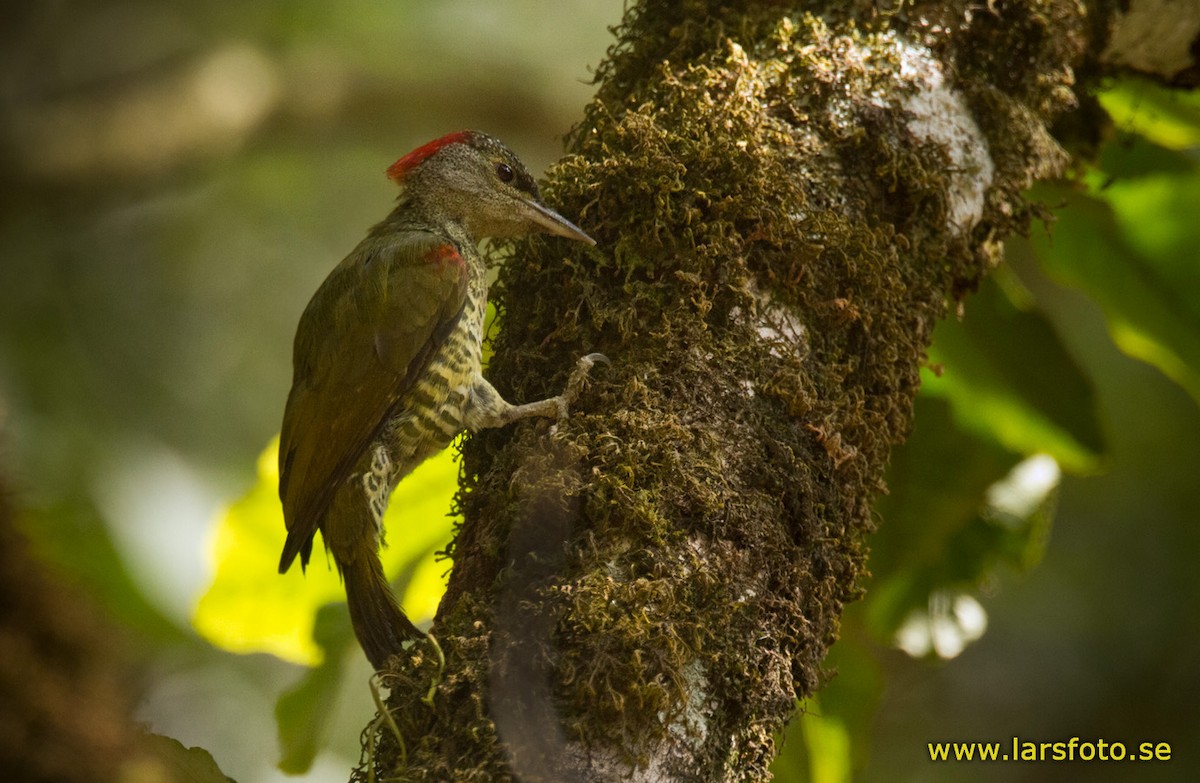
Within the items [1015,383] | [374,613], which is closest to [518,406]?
[374,613]

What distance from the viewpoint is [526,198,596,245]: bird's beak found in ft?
7.89

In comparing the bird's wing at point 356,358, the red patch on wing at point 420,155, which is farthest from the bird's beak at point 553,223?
the red patch on wing at point 420,155

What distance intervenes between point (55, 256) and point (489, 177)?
5707 mm

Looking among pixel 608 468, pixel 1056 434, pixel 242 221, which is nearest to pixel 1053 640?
pixel 1056 434

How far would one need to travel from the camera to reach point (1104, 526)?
7117mm

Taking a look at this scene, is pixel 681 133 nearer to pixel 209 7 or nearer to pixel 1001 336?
pixel 1001 336

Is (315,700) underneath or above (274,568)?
underneath

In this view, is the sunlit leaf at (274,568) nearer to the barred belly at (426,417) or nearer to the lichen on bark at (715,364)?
the barred belly at (426,417)

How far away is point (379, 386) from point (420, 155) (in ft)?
2.94

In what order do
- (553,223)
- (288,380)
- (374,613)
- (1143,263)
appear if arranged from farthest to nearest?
(288,380)
(1143,263)
(374,613)
(553,223)

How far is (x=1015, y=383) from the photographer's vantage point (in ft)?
11.6

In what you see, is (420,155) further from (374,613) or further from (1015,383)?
(1015,383)

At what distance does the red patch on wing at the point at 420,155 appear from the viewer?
135 inches

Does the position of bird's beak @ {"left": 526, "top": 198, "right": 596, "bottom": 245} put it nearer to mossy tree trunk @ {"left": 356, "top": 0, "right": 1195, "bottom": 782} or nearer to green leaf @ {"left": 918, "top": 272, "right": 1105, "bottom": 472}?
mossy tree trunk @ {"left": 356, "top": 0, "right": 1195, "bottom": 782}
